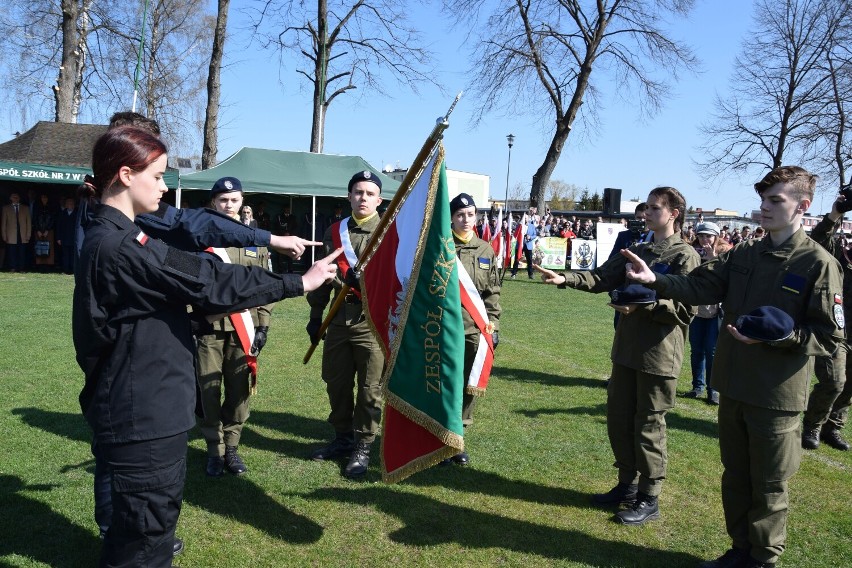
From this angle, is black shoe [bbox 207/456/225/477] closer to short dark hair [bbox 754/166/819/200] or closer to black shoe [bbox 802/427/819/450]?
short dark hair [bbox 754/166/819/200]

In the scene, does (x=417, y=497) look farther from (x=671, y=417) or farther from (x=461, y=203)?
(x=671, y=417)

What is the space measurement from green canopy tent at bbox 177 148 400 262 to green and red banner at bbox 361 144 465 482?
14.3m

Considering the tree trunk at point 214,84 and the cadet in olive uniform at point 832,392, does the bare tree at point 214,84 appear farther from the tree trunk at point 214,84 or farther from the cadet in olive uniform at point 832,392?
the cadet in olive uniform at point 832,392

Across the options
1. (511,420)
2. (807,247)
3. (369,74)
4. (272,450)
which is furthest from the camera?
(369,74)

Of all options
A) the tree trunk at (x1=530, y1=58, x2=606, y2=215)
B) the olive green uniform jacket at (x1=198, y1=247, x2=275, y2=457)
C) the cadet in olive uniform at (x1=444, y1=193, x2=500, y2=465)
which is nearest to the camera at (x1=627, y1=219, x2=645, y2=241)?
the cadet in olive uniform at (x1=444, y1=193, x2=500, y2=465)

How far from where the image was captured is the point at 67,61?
22062 mm

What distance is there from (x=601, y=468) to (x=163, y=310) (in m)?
3.95

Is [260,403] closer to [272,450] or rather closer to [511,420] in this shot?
[272,450]

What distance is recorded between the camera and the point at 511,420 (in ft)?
21.5

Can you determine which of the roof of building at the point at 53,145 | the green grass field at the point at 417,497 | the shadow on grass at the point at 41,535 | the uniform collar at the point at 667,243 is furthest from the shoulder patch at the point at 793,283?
the roof of building at the point at 53,145

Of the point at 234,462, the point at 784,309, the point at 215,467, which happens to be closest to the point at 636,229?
the point at 784,309

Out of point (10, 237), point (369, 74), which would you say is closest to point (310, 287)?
point (10, 237)

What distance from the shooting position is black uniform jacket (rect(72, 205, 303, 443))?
97.0 inches

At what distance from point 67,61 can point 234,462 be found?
22056mm
